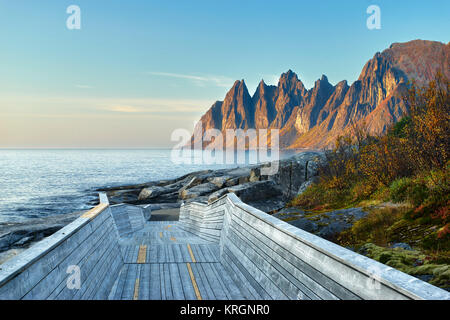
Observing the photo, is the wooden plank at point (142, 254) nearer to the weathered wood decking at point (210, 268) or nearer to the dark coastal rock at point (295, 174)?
the weathered wood decking at point (210, 268)

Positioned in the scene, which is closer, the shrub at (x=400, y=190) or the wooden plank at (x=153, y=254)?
the wooden plank at (x=153, y=254)

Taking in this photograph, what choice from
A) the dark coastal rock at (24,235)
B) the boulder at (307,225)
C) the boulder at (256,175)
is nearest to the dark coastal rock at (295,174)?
the boulder at (256,175)

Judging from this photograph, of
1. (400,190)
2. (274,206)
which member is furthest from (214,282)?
(274,206)

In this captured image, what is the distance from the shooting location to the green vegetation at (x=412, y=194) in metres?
6.63

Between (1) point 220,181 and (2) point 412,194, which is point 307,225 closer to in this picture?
(2) point 412,194

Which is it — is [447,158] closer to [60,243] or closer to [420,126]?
[420,126]

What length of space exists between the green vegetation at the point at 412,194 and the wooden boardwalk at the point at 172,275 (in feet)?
11.6

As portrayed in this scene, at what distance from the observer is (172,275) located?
780 centimetres

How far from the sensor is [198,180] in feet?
127

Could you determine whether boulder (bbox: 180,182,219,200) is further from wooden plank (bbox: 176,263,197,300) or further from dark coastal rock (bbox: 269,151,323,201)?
wooden plank (bbox: 176,263,197,300)

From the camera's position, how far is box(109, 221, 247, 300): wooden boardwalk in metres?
6.62

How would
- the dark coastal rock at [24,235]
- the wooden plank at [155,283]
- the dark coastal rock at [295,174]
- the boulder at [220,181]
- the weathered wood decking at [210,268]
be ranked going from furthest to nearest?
the boulder at [220,181] → the dark coastal rock at [295,174] → the dark coastal rock at [24,235] → the wooden plank at [155,283] → the weathered wood decking at [210,268]

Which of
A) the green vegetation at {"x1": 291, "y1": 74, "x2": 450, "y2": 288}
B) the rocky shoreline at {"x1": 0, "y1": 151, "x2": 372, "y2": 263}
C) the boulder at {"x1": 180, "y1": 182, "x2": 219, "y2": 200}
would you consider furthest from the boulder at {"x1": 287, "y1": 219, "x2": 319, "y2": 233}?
the boulder at {"x1": 180, "y1": 182, "x2": 219, "y2": 200}
